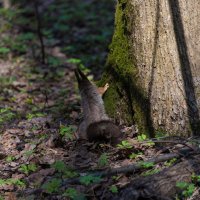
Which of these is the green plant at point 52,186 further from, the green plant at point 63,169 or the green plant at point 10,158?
the green plant at point 10,158

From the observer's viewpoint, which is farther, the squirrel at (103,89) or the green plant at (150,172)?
the squirrel at (103,89)

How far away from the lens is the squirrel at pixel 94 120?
5.04 metres

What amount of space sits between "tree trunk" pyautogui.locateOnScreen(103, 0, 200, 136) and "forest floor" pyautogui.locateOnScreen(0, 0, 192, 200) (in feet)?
1.23

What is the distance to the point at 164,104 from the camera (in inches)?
194

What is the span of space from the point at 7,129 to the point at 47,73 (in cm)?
292

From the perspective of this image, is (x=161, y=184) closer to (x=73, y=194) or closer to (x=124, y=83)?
(x=73, y=194)

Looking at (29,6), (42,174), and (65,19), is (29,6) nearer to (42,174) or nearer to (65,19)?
(65,19)

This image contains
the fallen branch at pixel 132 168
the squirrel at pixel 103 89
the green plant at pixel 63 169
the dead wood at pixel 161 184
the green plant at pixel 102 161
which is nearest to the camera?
the dead wood at pixel 161 184

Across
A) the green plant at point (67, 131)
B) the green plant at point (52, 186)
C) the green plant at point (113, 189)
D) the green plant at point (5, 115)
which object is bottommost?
the green plant at point (113, 189)

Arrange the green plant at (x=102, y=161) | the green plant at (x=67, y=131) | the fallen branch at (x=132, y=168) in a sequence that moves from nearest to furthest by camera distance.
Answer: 1. the fallen branch at (x=132, y=168)
2. the green plant at (x=102, y=161)
3. the green plant at (x=67, y=131)

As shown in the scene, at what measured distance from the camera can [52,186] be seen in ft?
14.1

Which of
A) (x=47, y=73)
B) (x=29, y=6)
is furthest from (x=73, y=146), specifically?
(x=29, y=6)

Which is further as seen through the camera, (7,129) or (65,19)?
(65,19)

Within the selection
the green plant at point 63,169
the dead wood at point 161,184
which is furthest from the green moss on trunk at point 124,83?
the green plant at point 63,169
